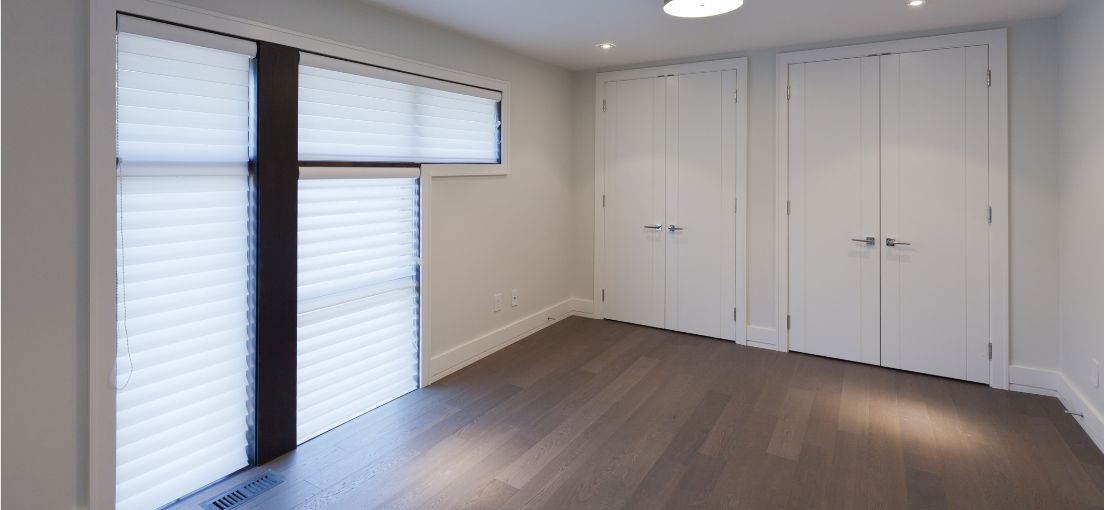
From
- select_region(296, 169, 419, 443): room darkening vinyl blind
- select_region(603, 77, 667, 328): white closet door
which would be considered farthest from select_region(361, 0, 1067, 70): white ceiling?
select_region(296, 169, 419, 443): room darkening vinyl blind

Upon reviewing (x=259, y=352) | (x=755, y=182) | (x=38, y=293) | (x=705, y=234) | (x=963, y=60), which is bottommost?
(x=259, y=352)

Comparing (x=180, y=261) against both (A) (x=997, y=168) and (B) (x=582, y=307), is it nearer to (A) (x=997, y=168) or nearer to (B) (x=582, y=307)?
(B) (x=582, y=307)

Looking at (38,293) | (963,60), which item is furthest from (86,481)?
(963,60)

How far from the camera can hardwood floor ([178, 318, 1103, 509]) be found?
243cm

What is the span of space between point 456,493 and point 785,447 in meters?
1.58

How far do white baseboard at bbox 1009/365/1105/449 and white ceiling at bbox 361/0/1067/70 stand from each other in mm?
2100

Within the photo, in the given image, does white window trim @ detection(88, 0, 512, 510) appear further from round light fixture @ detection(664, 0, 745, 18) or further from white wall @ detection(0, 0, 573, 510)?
round light fixture @ detection(664, 0, 745, 18)

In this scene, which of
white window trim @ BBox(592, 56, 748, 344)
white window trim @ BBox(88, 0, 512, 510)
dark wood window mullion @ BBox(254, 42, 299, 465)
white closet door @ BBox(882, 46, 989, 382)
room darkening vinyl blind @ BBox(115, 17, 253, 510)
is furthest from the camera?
white window trim @ BBox(592, 56, 748, 344)

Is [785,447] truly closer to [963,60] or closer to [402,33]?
[963,60]

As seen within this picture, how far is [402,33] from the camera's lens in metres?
3.40

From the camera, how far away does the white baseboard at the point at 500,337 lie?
12.6 feet

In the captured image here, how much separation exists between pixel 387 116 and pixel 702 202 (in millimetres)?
2555

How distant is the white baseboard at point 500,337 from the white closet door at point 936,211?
2.47m

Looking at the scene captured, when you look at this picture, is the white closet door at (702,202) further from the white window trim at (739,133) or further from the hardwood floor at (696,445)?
the hardwood floor at (696,445)
